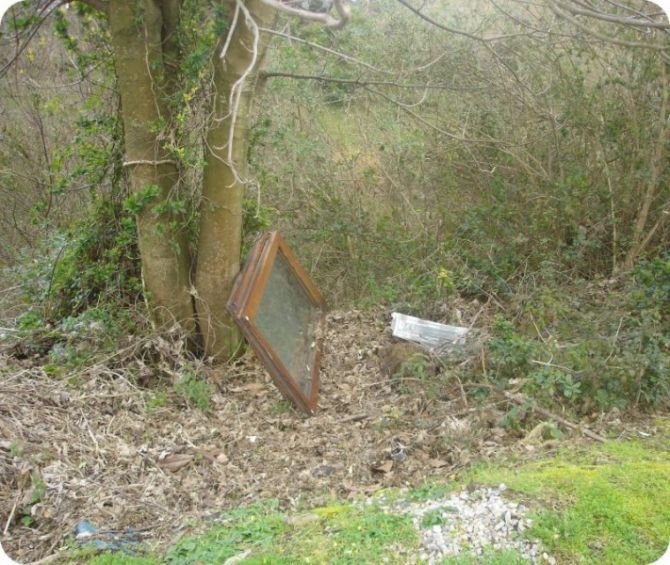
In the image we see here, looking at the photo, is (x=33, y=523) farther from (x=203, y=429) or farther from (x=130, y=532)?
(x=203, y=429)

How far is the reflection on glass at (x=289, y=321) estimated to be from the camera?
5.15 m

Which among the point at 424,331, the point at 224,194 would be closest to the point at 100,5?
the point at 224,194

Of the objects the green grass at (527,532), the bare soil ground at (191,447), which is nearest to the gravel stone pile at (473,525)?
the green grass at (527,532)

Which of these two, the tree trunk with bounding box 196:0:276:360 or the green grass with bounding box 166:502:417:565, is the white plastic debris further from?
the green grass with bounding box 166:502:417:565

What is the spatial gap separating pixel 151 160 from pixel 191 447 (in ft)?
7.55

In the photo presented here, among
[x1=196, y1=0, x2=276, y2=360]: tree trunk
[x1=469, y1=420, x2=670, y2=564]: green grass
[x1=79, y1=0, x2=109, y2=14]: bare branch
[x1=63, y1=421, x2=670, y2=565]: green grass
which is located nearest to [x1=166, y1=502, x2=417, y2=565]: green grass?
[x1=63, y1=421, x2=670, y2=565]: green grass

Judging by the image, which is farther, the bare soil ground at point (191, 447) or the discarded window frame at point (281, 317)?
the discarded window frame at point (281, 317)

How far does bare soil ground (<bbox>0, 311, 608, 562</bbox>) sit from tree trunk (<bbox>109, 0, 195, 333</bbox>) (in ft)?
1.64

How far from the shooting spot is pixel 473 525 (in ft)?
10.7

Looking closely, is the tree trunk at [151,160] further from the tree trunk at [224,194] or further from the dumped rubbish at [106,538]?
the dumped rubbish at [106,538]

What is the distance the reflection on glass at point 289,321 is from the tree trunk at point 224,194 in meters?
0.41

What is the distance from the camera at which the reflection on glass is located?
16.9 feet

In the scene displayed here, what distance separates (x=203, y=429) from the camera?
15.6ft

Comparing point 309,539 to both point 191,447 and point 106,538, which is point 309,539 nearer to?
point 106,538
